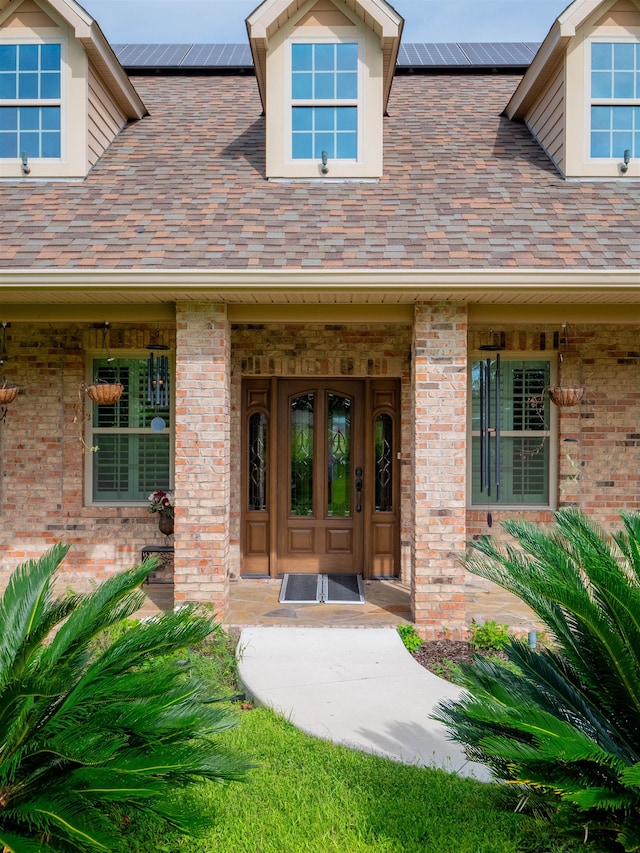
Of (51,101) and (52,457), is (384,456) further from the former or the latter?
(51,101)

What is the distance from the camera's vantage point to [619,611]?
2582mm

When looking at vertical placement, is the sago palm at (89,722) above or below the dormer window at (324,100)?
below

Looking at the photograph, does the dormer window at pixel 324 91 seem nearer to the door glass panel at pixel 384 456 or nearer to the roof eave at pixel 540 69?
the roof eave at pixel 540 69

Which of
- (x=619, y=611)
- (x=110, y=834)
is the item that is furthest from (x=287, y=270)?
(x=110, y=834)

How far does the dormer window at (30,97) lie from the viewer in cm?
665

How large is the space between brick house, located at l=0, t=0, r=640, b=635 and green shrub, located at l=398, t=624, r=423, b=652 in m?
0.12

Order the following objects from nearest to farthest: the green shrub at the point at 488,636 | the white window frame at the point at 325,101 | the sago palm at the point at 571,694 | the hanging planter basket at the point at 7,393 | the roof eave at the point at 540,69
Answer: the sago palm at the point at 571,694 → the green shrub at the point at 488,636 → the hanging planter basket at the point at 7,393 → the roof eave at the point at 540,69 → the white window frame at the point at 325,101

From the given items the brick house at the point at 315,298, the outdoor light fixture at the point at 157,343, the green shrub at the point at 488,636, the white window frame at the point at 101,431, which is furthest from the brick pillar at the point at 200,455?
the green shrub at the point at 488,636

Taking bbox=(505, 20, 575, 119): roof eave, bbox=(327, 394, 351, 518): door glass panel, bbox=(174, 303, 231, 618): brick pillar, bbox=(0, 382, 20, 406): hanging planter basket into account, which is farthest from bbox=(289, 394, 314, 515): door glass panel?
bbox=(505, 20, 575, 119): roof eave

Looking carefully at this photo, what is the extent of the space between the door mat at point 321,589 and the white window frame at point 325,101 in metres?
4.39

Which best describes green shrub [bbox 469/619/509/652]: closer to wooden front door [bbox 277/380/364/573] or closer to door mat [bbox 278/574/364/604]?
door mat [bbox 278/574/364/604]

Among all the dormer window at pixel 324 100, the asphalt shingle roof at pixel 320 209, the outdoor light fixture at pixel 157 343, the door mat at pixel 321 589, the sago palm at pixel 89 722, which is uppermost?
the dormer window at pixel 324 100

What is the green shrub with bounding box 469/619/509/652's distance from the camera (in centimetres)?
534

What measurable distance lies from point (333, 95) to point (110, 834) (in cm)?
661
